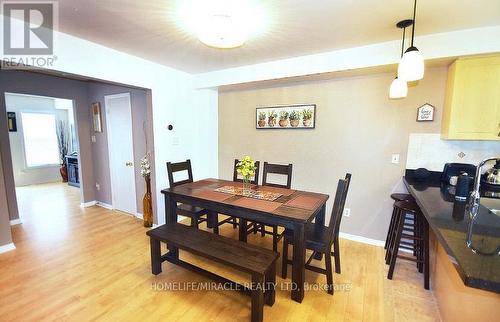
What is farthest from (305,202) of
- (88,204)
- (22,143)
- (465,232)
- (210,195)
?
(22,143)

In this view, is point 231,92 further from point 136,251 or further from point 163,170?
point 136,251

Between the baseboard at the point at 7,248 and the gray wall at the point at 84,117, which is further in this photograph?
the gray wall at the point at 84,117

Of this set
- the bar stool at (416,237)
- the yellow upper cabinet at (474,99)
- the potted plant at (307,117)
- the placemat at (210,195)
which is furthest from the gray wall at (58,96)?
the yellow upper cabinet at (474,99)

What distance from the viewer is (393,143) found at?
8.79ft

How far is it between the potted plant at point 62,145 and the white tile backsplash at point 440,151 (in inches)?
316

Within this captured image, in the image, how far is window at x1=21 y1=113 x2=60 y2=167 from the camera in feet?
18.9

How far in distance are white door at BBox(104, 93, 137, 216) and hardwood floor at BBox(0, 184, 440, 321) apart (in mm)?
911

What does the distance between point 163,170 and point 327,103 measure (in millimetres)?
2571

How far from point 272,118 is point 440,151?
2096 mm

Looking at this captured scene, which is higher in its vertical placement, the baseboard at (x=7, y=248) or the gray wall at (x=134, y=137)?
the gray wall at (x=134, y=137)

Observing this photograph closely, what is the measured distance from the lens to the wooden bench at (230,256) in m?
1.61

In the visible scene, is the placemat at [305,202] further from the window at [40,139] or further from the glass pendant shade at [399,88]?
the window at [40,139]

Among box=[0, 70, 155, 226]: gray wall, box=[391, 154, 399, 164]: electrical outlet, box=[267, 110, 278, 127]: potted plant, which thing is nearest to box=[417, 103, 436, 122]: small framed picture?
box=[391, 154, 399, 164]: electrical outlet

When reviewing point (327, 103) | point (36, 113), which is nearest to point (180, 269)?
point (327, 103)
